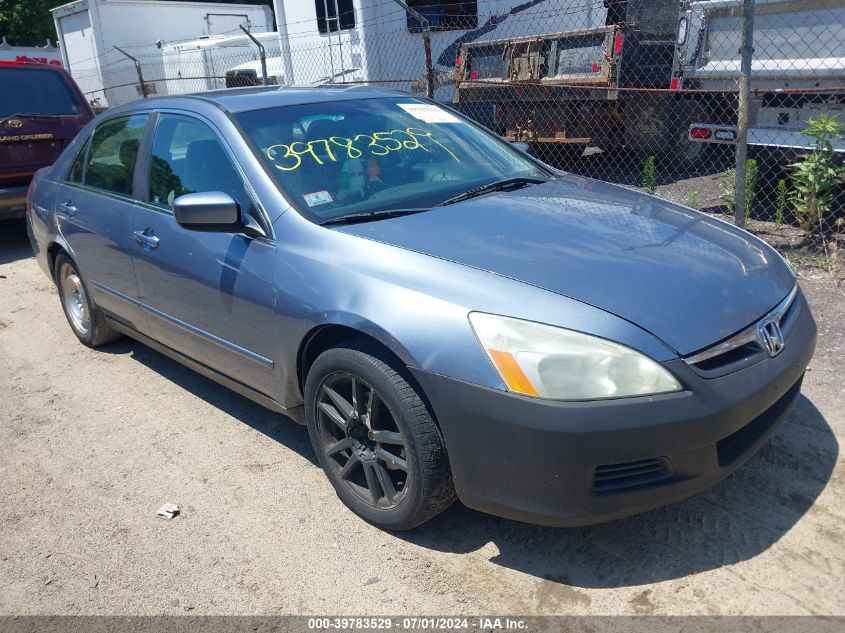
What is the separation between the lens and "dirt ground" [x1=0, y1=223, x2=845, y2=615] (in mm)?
2590

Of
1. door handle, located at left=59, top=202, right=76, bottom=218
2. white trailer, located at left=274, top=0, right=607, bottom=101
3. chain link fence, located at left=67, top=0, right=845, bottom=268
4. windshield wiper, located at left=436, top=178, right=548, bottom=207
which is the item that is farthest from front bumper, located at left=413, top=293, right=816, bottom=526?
white trailer, located at left=274, top=0, right=607, bottom=101

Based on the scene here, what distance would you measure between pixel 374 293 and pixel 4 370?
3.42 meters

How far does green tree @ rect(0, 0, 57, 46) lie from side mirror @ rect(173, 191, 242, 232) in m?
28.4

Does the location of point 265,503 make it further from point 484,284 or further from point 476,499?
point 484,284

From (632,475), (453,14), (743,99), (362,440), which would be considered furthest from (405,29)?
(632,475)

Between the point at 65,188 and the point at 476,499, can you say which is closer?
the point at 476,499

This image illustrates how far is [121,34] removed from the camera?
19.0 meters

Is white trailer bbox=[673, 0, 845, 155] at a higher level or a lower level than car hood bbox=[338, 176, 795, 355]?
higher

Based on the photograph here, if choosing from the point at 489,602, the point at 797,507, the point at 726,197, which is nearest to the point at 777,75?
the point at 726,197

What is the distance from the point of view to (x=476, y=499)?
8.45 ft

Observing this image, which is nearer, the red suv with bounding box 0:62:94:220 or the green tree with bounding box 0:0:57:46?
the red suv with bounding box 0:62:94:220

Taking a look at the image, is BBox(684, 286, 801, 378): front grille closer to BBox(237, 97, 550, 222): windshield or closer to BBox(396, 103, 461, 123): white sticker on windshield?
BBox(237, 97, 550, 222): windshield

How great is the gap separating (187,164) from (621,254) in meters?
Answer: 2.21

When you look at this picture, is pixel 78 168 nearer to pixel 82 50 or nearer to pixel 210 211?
pixel 210 211
